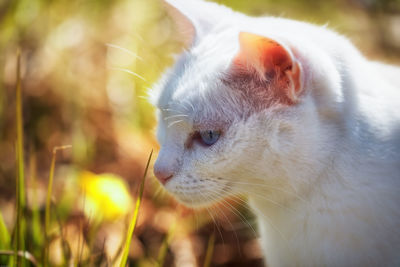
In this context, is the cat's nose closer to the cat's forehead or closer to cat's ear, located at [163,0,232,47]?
the cat's forehead

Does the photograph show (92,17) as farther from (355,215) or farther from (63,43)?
(355,215)

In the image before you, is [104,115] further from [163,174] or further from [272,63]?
[272,63]

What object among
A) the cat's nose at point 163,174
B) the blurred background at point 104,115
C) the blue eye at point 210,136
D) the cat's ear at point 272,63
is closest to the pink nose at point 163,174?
the cat's nose at point 163,174

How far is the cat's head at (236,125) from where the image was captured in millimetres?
816

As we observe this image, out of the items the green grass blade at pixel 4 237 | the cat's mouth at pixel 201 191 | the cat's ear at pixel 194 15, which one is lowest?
the green grass blade at pixel 4 237

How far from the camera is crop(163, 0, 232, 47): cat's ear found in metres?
1.01

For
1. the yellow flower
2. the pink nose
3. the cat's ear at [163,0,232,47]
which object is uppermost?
the cat's ear at [163,0,232,47]

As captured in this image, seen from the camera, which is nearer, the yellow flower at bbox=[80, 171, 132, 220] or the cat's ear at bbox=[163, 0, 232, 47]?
the cat's ear at bbox=[163, 0, 232, 47]

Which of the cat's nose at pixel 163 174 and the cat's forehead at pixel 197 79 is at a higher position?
the cat's forehead at pixel 197 79

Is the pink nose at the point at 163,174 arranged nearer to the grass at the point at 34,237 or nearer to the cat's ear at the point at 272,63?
the grass at the point at 34,237

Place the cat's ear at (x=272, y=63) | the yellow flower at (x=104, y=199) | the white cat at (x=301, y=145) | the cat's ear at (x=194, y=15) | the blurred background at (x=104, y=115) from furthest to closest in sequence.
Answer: the blurred background at (x=104, y=115) → the yellow flower at (x=104, y=199) → the cat's ear at (x=194, y=15) → the white cat at (x=301, y=145) → the cat's ear at (x=272, y=63)

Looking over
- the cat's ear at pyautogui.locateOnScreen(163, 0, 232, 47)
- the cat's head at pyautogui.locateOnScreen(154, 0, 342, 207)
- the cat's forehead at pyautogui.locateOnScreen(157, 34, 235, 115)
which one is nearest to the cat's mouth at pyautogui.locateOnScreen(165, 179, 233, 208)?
the cat's head at pyautogui.locateOnScreen(154, 0, 342, 207)

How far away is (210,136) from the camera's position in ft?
2.86

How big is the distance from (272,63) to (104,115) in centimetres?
141
